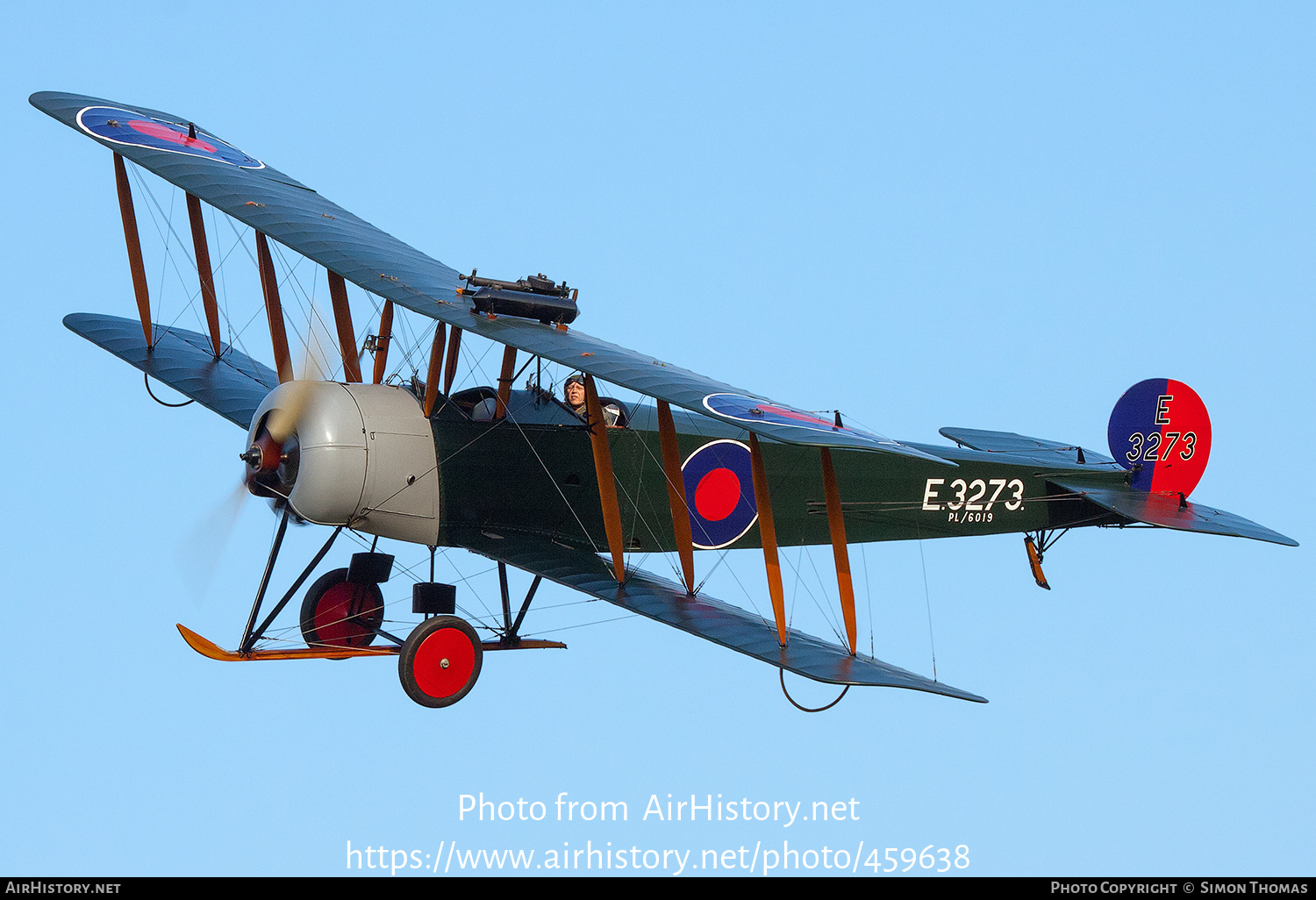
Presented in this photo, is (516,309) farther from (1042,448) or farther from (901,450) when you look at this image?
(1042,448)

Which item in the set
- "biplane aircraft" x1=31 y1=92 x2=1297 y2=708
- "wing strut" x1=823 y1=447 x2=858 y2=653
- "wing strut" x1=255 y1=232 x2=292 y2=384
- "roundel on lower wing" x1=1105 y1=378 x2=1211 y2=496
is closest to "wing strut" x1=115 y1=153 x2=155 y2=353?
"biplane aircraft" x1=31 y1=92 x2=1297 y2=708

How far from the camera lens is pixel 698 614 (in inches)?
491

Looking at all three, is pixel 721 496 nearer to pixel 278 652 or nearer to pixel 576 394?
pixel 576 394

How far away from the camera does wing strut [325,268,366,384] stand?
13.5 meters

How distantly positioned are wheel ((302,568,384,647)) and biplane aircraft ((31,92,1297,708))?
0.8 inches

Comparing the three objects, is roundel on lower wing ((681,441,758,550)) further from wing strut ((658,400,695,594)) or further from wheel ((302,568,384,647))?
wheel ((302,568,384,647))

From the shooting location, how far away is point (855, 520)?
1512cm

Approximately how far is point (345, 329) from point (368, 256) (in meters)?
0.83

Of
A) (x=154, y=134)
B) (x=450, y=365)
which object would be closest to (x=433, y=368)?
(x=450, y=365)

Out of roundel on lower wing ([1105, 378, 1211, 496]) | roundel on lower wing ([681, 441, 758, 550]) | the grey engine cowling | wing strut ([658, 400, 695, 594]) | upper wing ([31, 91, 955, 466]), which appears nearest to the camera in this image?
upper wing ([31, 91, 955, 466])

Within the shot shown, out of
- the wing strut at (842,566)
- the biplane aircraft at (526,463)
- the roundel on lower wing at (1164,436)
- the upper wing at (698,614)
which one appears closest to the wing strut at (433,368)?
the biplane aircraft at (526,463)

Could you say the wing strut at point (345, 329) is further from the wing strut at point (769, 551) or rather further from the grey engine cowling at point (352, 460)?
the wing strut at point (769, 551)

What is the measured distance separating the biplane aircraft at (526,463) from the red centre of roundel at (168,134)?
0.12 feet
